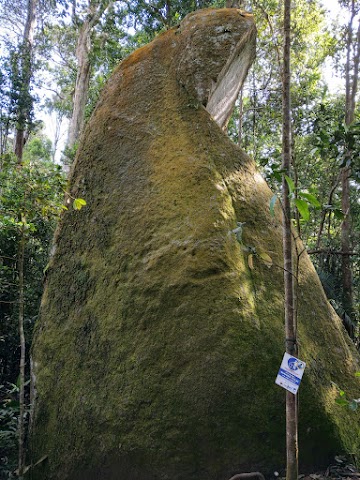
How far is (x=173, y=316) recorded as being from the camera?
3.75 m

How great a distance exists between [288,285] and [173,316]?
1.37m

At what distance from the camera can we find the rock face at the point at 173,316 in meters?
3.47

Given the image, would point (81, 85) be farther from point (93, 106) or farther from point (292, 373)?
point (292, 373)

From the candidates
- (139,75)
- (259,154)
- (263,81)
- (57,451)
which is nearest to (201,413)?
(57,451)

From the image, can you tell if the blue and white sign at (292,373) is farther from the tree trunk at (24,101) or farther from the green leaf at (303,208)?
the tree trunk at (24,101)

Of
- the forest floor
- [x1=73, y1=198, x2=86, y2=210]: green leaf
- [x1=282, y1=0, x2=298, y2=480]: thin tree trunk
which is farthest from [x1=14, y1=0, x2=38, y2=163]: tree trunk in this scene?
the forest floor

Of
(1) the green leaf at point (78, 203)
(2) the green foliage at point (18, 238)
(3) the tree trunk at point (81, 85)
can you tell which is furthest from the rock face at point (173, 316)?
(3) the tree trunk at point (81, 85)

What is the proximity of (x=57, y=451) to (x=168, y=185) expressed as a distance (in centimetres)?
280

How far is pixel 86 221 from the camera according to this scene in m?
4.74

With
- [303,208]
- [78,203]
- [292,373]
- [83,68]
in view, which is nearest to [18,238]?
[78,203]

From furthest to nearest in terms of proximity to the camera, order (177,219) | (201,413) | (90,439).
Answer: (177,219), (90,439), (201,413)

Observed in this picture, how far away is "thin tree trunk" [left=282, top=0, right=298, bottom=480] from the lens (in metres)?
2.54

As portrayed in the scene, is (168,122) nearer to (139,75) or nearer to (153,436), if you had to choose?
(139,75)

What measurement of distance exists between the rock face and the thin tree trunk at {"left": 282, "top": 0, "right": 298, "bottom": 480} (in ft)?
2.61
